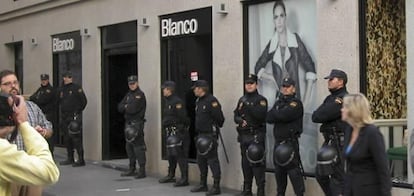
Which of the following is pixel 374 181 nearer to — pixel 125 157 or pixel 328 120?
pixel 328 120

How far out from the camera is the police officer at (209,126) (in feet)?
34.8

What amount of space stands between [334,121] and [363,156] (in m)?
2.88

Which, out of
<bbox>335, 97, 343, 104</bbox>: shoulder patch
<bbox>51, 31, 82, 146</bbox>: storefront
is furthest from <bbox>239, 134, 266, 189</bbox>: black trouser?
<bbox>51, 31, 82, 146</bbox>: storefront

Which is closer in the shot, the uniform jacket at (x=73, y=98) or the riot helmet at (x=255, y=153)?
the riot helmet at (x=255, y=153)

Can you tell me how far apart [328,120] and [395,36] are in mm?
1804

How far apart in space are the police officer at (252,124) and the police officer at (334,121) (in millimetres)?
1466

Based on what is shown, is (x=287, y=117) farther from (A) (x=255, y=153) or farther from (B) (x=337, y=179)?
(B) (x=337, y=179)

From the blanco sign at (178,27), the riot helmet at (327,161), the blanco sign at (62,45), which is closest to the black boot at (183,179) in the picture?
the blanco sign at (178,27)

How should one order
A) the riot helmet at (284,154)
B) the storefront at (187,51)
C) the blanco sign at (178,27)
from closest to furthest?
1. the riot helmet at (284,154)
2. the storefront at (187,51)
3. the blanco sign at (178,27)

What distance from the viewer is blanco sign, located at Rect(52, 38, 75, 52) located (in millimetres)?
16406

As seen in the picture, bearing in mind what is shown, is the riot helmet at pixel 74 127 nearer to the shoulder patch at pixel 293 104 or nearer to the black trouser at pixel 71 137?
the black trouser at pixel 71 137

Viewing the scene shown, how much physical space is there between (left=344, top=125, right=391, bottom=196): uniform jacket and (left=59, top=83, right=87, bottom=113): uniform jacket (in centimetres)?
971

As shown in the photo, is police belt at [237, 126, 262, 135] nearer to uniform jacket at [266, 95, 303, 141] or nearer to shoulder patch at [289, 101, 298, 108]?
uniform jacket at [266, 95, 303, 141]

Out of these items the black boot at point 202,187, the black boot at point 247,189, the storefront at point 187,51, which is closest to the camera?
the black boot at point 247,189
